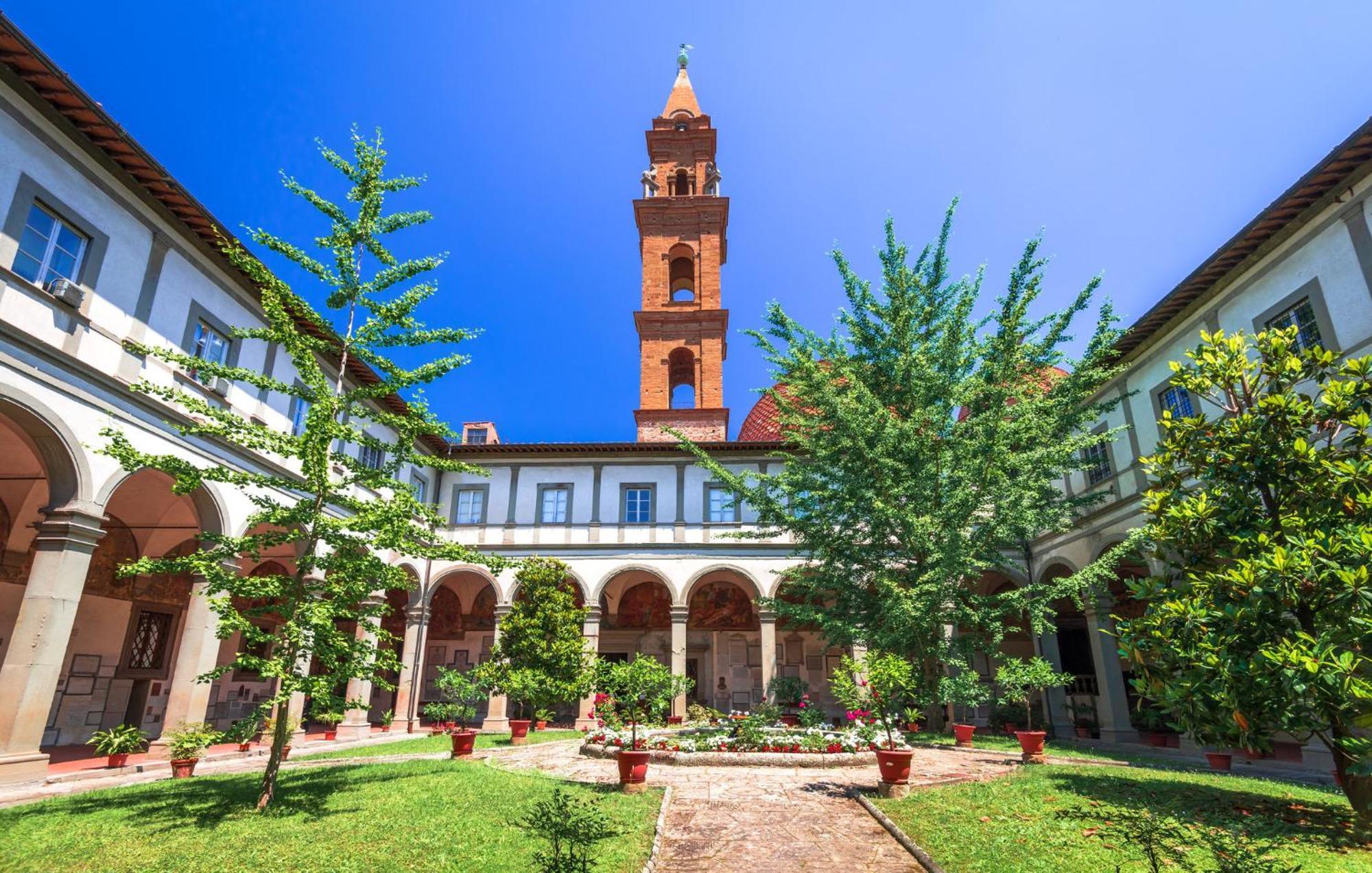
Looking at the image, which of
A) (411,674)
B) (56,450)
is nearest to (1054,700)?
(411,674)

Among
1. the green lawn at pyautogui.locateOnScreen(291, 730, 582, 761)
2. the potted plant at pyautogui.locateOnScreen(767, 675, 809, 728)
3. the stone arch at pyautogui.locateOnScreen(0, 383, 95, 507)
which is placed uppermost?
the stone arch at pyautogui.locateOnScreen(0, 383, 95, 507)

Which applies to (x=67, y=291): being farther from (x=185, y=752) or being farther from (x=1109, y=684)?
(x=1109, y=684)

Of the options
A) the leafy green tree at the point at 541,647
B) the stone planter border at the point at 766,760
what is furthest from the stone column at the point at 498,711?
the stone planter border at the point at 766,760

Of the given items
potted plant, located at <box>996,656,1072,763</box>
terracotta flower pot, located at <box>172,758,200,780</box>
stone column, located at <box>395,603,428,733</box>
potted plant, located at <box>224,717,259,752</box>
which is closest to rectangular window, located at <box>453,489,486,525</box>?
stone column, located at <box>395,603,428,733</box>

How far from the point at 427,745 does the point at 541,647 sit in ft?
Answer: 11.5

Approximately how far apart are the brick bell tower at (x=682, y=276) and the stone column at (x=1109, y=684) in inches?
553

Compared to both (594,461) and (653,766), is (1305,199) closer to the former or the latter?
(653,766)

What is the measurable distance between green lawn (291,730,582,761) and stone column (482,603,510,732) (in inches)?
51.7

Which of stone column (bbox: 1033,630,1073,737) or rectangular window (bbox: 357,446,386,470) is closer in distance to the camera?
stone column (bbox: 1033,630,1073,737)

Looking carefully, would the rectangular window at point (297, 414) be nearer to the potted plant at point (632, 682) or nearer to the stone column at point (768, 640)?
the potted plant at point (632, 682)

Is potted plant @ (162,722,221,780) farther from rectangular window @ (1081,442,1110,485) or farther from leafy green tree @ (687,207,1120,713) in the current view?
rectangular window @ (1081,442,1110,485)

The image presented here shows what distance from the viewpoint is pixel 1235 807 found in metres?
7.59

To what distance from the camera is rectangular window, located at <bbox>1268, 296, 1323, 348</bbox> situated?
12.4 m

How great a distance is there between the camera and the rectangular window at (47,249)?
9.93m
